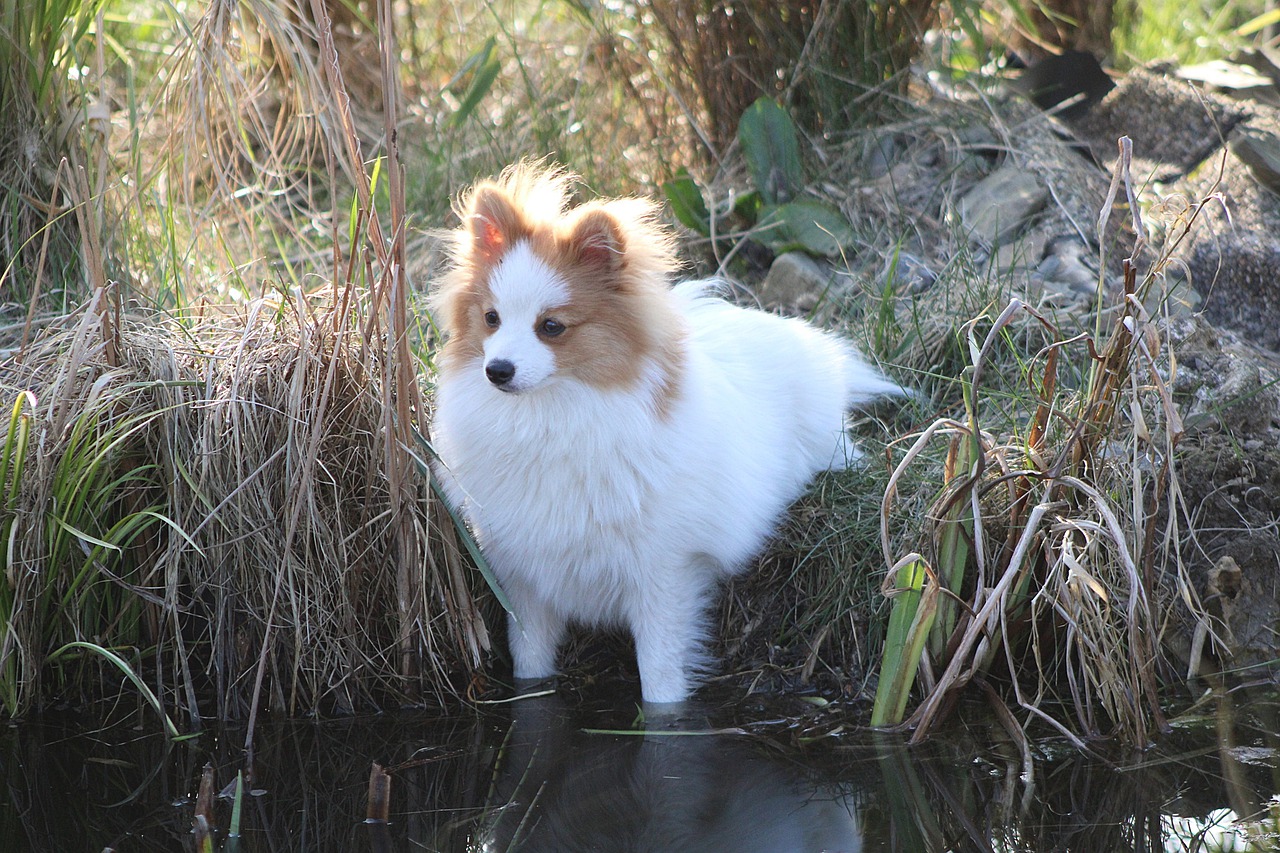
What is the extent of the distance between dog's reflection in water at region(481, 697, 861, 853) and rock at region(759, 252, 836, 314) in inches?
84.8

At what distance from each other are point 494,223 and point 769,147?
2287mm

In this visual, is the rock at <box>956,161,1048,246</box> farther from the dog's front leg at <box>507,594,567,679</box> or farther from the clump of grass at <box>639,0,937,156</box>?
the dog's front leg at <box>507,594,567,679</box>

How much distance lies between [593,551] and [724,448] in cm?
43

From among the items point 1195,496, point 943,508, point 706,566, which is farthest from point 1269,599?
point 706,566

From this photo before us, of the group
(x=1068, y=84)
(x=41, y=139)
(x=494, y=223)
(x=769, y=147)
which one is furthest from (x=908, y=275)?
(x=41, y=139)

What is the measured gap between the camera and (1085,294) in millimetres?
4086

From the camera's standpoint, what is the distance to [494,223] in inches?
108

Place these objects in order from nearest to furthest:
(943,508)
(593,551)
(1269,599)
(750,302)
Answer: (943,508)
(593,551)
(1269,599)
(750,302)

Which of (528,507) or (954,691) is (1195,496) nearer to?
(954,691)

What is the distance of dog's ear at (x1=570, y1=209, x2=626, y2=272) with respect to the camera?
2.67 m

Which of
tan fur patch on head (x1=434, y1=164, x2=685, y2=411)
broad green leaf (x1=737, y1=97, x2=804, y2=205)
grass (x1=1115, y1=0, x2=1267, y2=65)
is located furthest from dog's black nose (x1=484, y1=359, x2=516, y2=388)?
grass (x1=1115, y1=0, x2=1267, y2=65)

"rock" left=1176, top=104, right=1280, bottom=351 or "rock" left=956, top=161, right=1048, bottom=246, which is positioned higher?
"rock" left=956, top=161, right=1048, bottom=246

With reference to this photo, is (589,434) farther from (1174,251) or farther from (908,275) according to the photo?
(908,275)

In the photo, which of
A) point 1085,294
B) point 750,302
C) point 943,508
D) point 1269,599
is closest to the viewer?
point 943,508
